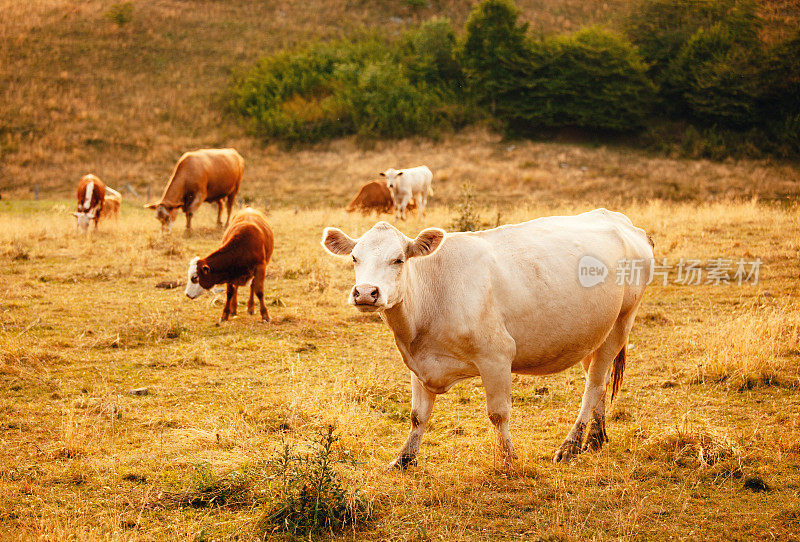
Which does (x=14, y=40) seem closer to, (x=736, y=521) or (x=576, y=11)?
(x=576, y=11)

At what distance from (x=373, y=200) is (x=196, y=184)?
5907 mm

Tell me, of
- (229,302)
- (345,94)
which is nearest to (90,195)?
(229,302)

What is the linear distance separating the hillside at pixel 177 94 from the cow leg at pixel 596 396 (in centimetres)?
2137

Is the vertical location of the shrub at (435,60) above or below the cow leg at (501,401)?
above

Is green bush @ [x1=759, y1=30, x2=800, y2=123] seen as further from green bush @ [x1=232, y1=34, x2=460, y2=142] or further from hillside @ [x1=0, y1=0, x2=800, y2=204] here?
green bush @ [x1=232, y1=34, x2=460, y2=142]

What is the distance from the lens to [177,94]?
41531mm

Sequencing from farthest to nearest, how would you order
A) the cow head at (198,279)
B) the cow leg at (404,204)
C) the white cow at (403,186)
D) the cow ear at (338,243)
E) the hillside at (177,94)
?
the hillside at (177,94)
the cow leg at (404,204)
the white cow at (403,186)
the cow head at (198,279)
the cow ear at (338,243)

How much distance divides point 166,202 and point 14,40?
117 feet

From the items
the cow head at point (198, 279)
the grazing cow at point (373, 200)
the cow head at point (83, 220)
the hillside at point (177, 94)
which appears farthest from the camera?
the hillside at point (177, 94)

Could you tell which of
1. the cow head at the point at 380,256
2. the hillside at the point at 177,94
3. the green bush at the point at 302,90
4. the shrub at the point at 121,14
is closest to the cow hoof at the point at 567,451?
the cow head at the point at 380,256

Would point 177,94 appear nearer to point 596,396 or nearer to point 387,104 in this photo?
point 387,104

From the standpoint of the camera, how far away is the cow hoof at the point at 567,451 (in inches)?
220

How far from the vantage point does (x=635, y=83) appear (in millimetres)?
36969

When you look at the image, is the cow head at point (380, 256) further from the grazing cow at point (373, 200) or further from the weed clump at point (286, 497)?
the grazing cow at point (373, 200)
